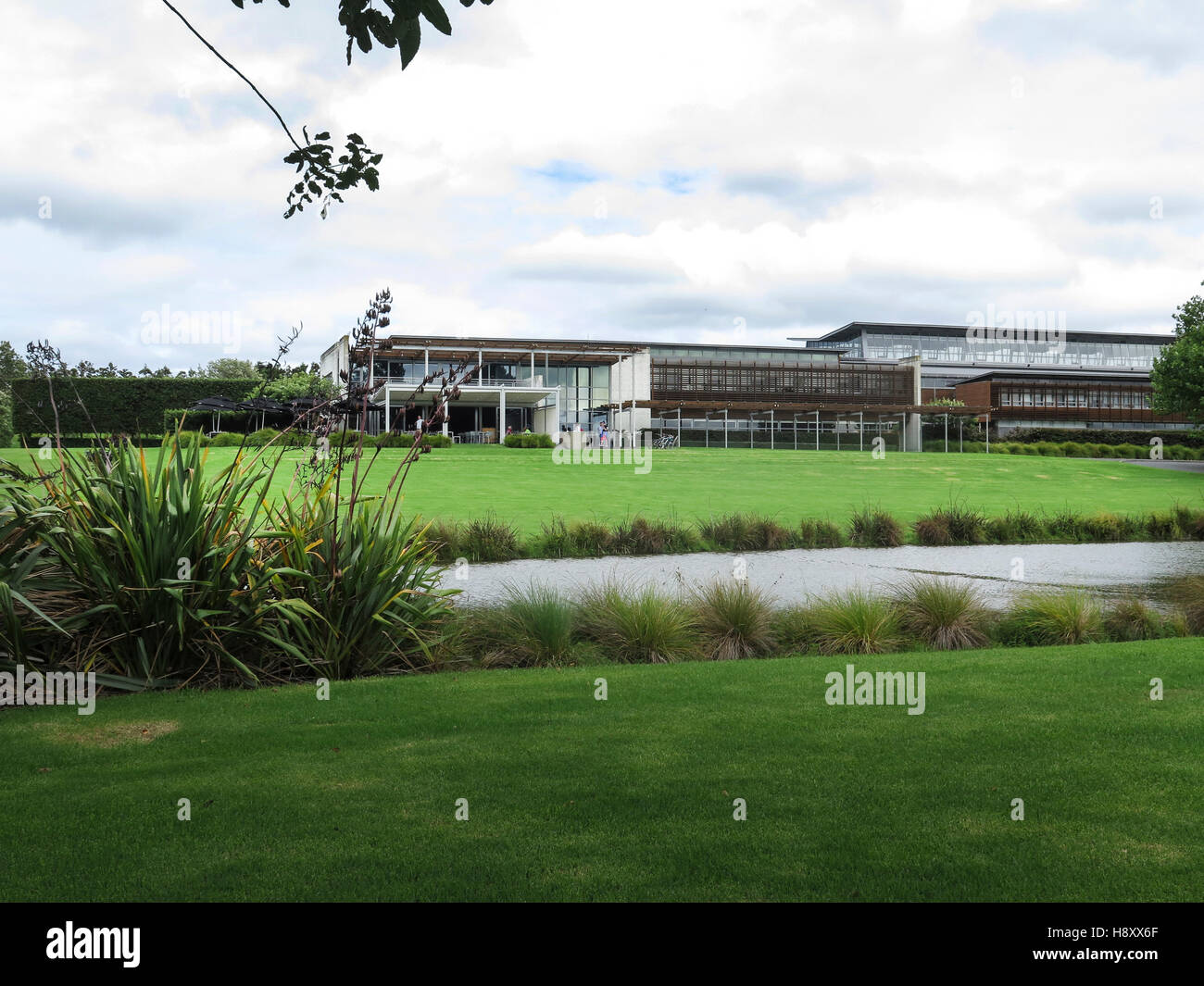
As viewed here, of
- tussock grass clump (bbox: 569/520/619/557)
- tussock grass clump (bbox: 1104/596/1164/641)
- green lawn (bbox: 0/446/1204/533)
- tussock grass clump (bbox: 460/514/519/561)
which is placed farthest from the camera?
green lawn (bbox: 0/446/1204/533)

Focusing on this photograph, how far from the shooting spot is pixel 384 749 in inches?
217

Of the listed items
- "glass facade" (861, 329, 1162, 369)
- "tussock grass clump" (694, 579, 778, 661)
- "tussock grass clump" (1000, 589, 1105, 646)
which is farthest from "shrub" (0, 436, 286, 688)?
"glass facade" (861, 329, 1162, 369)

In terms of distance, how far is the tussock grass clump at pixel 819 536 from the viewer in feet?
64.3

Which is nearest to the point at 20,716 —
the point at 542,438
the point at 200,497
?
the point at 200,497

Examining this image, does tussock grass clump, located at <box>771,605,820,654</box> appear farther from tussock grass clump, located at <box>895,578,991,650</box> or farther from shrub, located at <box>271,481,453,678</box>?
shrub, located at <box>271,481,453,678</box>

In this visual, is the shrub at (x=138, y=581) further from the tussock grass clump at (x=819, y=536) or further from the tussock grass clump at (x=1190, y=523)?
the tussock grass clump at (x=1190, y=523)

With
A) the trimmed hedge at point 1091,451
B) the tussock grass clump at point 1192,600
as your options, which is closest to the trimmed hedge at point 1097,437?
the trimmed hedge at point 1091,451

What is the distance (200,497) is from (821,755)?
5.05 m

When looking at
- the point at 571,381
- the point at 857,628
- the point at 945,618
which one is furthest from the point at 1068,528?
the point at 571,381

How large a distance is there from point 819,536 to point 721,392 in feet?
212

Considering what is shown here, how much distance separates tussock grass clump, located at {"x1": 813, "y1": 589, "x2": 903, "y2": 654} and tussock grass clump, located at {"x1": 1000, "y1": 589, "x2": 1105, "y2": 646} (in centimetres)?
130

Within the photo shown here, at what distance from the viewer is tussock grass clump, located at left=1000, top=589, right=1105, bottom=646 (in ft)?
33.4

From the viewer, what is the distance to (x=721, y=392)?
83.6m
